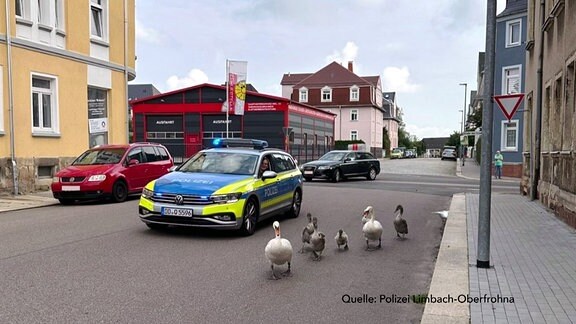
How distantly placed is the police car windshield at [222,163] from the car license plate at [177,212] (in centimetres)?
145

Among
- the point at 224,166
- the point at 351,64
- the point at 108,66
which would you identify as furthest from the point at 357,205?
the point at 351,64

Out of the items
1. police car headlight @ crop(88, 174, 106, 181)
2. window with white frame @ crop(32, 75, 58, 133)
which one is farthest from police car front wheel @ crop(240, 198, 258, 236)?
window with white frame @ crop(32, 75, 58, 133)

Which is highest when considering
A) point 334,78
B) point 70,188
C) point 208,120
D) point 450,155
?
point 334,78

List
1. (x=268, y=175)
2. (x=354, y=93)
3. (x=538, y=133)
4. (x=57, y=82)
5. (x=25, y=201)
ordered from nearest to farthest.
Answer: (x=268, y=175) → (x=25, y=201) → (x=538, y=133) → (x=57, y=82) → (x=354, y=93)

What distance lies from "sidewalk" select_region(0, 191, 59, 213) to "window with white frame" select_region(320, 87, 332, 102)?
5755cm

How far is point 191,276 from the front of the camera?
6.00 meters

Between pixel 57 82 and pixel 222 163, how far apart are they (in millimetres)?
9973

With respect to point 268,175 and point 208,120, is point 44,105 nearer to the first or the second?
point 268,175

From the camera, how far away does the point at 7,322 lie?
4.36m

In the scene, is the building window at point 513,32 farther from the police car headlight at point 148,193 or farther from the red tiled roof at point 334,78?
the red tiled roof at point 334,78

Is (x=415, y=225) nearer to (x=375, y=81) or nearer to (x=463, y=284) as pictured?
(x=463, y=284)

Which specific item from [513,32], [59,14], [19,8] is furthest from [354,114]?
A: [19,8]

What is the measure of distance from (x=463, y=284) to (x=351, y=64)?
78561 mm

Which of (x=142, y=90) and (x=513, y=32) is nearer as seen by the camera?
(x=513, y=32)
